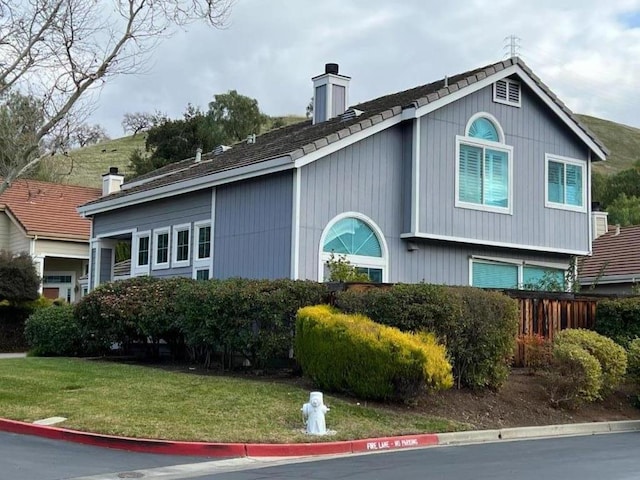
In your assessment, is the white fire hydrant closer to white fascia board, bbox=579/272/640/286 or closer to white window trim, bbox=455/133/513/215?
white window trim, bbox=455/133/513/215

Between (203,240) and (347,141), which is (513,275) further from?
(203,240)

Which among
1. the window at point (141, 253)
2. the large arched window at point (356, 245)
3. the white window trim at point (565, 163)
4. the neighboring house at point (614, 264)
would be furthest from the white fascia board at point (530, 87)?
the window at point (141, 253)

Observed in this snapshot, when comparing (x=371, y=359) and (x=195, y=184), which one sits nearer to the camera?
(x=371, y=359)

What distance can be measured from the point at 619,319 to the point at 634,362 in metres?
2.12

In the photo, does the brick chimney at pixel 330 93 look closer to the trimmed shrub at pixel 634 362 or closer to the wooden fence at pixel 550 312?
the wooden fence at pixel 550 312

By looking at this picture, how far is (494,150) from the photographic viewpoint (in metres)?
21.9

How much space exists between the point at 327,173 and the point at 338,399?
6.96 metres

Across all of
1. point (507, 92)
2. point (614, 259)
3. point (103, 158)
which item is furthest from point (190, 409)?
point (103, 158)

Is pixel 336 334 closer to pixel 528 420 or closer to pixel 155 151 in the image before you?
pixel 528 420

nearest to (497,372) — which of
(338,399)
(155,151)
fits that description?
(338,399)

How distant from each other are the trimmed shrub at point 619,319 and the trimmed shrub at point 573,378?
8.94 feet

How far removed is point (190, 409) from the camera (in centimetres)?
1277

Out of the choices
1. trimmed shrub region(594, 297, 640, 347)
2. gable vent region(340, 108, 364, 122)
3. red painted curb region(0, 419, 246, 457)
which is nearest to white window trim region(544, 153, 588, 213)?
trimmed shrub region(594, 297, 640, 347)

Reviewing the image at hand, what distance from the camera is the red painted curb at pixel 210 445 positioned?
10.8 meters
